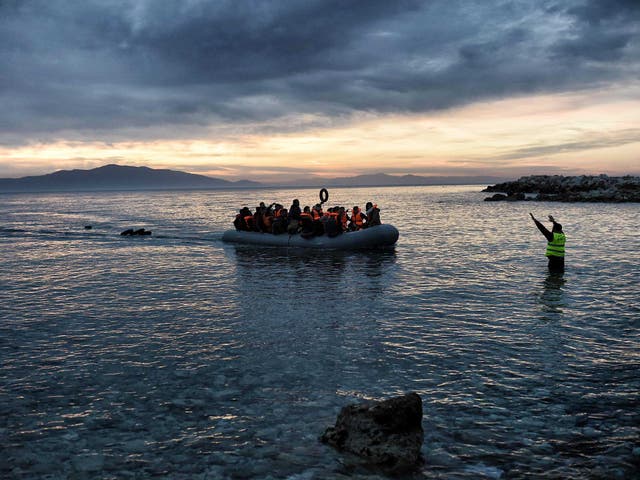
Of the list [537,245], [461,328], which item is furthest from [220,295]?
[537,245]

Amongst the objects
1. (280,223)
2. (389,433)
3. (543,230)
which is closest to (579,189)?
(280,223)

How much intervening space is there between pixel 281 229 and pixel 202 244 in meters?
5.86

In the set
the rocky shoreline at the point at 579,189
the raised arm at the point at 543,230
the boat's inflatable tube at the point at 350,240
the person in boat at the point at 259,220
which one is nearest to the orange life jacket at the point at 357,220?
the boat's inflatable tube at the point at 350,240

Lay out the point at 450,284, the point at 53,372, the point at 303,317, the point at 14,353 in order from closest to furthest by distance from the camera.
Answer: the point at 53,372
the point at 14,353
the point at 303,317
the point at 450,284

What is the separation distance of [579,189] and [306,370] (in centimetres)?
8609

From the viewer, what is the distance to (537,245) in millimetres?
25469

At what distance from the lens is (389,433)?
562cm

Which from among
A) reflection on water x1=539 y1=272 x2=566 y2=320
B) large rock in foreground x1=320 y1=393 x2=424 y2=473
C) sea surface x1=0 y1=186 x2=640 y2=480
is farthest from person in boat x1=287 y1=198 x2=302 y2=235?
large rock in foreground x1=320 y1=393 x2=424 y2=473

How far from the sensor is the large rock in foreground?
216 inches

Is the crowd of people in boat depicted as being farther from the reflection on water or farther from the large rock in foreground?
the large rock in foreground

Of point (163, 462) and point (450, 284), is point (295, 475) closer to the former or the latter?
point (163, 462)

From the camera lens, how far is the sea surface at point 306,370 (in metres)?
5.75

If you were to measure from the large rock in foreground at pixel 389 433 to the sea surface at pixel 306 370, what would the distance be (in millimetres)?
216

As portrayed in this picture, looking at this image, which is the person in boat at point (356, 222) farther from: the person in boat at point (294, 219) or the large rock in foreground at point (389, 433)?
the large rock in foreground at point (389, 433)
